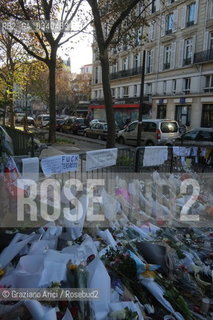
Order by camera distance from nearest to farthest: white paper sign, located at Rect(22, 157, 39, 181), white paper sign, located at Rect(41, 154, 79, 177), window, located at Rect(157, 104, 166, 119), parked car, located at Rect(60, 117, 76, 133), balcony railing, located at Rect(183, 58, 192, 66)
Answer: white paper sign, located at Rect(22, 157, 39, 181) → white paper sign, located at Rect(41, 154, 79, 177) → parked car, located at Rect(60, 117, 76, 133) → balcony railing, located at Rect(183, 58, 192, 66) → window, located at Rect(157, 104, 166, 119)

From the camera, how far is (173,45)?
3206cm

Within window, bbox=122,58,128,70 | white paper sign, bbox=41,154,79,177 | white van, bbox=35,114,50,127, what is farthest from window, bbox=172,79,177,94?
white paper sign, bbox=41,154,79,177

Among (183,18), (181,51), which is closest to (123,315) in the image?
(181,51)

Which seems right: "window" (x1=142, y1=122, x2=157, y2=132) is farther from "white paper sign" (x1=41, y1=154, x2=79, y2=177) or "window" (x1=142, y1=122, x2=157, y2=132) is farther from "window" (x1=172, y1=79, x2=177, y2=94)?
"window" (x1=172, y1=79, x2=177, y2=94)

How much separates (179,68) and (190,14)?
17.9ft

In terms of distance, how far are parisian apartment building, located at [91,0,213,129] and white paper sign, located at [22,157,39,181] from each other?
21230mm

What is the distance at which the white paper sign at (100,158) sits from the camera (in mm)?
5211

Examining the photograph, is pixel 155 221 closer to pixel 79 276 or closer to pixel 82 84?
pixel 79 276

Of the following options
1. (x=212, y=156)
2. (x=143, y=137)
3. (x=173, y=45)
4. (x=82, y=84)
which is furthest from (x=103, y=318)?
(x=82, y=84)

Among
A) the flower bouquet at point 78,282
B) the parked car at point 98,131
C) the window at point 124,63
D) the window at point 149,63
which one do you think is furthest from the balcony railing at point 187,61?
the flower bouquet at point 78,282

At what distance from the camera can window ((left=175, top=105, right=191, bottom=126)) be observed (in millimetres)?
30072

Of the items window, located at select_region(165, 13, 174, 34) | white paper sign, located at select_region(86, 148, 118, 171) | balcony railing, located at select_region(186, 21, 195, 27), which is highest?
window, located at select_region(165, 13, 174, 34)

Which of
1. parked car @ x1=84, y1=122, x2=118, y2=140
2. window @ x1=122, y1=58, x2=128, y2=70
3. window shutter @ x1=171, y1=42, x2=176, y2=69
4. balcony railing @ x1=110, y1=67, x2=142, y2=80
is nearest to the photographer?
parked car @ x1=84, y1=122, x2=118, y2=140

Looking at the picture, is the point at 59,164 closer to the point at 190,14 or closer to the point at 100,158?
the point at 100,158
